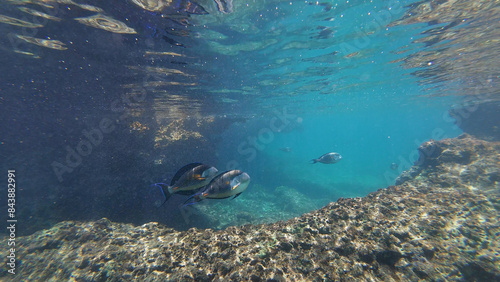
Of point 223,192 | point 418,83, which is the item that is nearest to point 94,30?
point 223,192

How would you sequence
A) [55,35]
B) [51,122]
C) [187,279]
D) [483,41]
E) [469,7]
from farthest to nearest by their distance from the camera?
[51,122] → [483,41] → [469,7] → [55,35] → [187,279]

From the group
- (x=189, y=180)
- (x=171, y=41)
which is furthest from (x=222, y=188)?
(x=171, y=41)

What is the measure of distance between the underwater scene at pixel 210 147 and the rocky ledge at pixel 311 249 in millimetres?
33

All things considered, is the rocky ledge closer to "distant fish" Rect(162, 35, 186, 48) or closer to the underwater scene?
the underwater scene

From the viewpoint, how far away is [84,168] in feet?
42.6

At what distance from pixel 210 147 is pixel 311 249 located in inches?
667

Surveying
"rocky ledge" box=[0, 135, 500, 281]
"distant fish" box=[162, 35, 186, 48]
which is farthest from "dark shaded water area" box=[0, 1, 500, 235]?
"rocky ledge" box=[0, 135, 500, 281]

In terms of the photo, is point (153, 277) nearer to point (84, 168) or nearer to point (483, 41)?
point (84, 168)

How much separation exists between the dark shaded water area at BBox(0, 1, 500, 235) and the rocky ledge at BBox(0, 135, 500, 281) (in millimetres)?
7664

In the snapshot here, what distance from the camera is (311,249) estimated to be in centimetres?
361

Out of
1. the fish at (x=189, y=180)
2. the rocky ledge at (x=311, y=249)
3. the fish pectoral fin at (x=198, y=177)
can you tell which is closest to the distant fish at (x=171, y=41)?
the rocky ledge at (x=311, y=249)

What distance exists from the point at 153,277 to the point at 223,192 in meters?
2.09

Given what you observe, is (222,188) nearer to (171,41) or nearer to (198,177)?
(198,177)

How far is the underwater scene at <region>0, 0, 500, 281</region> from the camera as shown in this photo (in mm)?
3590
